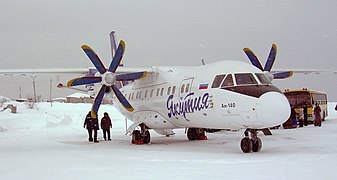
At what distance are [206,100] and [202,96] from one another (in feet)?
1.24

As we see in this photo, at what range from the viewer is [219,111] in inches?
513

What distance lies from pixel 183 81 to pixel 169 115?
1640 millimetres

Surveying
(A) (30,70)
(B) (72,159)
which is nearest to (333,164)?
(B) (72,159)

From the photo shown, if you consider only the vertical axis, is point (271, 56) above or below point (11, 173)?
above

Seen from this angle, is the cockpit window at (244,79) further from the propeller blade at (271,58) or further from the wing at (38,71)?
the wing at (38,71)

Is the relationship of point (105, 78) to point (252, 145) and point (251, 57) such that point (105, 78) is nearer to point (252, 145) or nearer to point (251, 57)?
point (251, 57)

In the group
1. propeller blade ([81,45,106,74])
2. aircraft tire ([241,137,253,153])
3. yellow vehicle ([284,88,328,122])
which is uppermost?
propeller blade ([81,45,106,74])

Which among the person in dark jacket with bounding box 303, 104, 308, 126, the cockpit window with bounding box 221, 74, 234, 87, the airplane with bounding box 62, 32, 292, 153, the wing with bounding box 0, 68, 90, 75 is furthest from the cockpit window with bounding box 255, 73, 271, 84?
the person in dark jacket with bounding box 303, 104, 308, 126

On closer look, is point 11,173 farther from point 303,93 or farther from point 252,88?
point 303,93

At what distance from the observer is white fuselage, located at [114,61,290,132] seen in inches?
461

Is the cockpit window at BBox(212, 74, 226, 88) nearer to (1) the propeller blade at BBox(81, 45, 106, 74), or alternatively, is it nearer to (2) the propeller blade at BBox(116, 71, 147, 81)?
(2) the propeller blade at BBox(116, 71, 147, 81)

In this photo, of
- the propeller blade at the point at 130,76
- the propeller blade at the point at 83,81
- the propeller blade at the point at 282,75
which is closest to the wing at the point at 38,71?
the propeller blade at the point at 83,81

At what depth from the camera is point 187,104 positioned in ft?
49.1

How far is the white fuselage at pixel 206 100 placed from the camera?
11.7 metres
